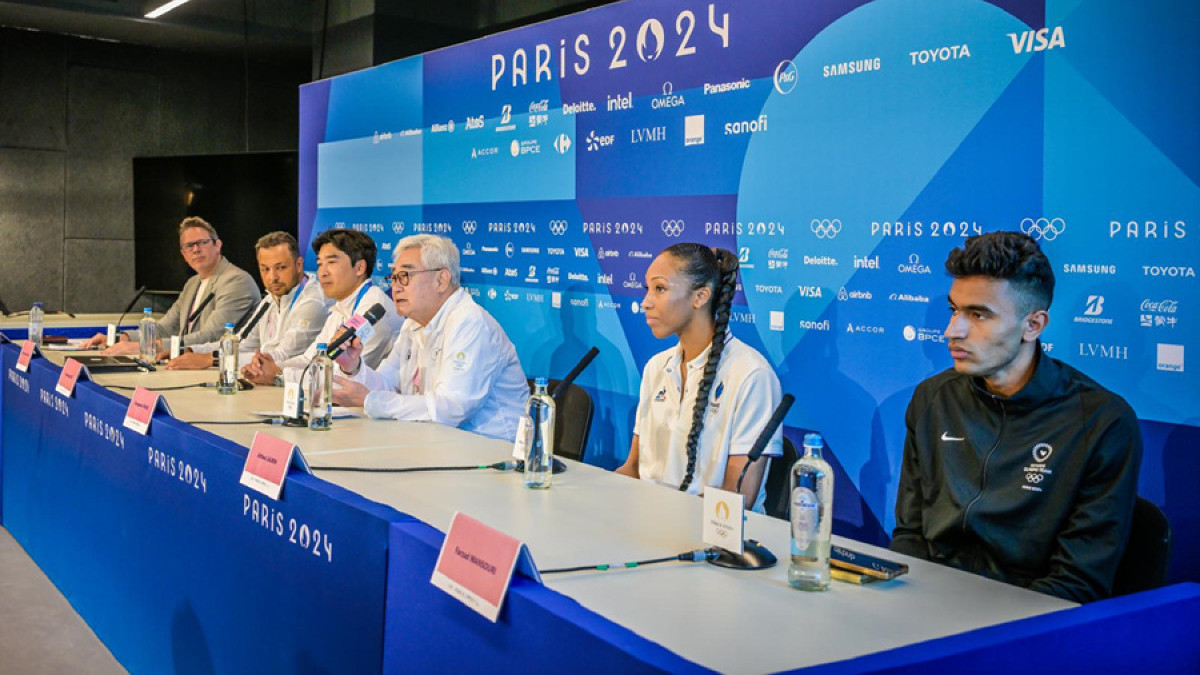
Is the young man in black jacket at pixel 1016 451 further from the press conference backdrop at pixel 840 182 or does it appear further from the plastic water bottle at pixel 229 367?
the plastic water bottle at pixel 229 367

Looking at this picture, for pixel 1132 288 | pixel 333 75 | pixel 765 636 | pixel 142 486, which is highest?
pixel 333 75

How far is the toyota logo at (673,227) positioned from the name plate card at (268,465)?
1.92m

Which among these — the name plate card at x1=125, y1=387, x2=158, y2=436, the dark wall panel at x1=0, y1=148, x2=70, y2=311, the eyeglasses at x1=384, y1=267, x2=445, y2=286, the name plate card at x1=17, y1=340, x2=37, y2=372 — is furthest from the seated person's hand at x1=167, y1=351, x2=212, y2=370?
the dark wall panel at x1=0, y1=148, x2=70, y2=311

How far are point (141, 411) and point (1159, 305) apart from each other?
240 centimetres

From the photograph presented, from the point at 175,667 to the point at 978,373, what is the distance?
1838 mm

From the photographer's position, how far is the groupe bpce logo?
2506 mm

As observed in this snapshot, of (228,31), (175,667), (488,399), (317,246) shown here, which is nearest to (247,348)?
(317,246)

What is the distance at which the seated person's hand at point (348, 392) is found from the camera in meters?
3.07

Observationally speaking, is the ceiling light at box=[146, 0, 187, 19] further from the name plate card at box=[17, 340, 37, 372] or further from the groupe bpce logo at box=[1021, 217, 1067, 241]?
the groupe bpce logo at box=[1021, 217, 1067, 241]

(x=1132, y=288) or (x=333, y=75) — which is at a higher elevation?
(x=333, y=75)

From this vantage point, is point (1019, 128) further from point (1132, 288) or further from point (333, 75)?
point (333, 75)

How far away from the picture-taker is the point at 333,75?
622 centimetres

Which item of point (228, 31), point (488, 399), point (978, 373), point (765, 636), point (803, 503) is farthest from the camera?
point (228, 31)

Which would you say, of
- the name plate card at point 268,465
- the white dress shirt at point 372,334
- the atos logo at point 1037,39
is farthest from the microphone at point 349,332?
the atos logo at point 1037,39
